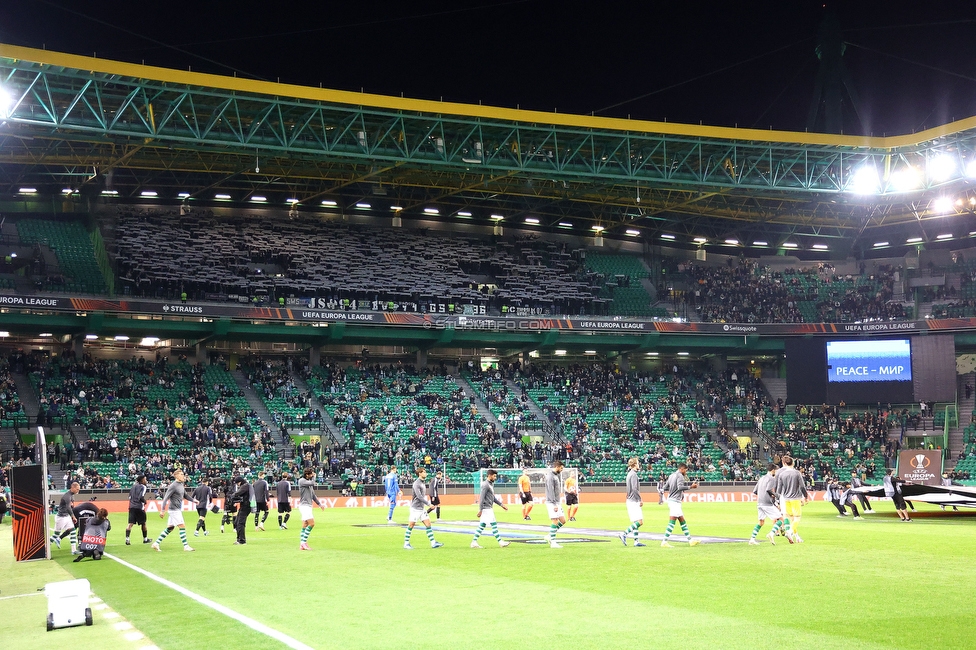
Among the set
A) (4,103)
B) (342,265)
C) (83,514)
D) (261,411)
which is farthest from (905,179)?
(83,514)

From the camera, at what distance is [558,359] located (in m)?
68.8

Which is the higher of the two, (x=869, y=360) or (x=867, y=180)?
(x=867, y=180)

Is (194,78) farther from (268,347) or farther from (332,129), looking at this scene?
(268,347)

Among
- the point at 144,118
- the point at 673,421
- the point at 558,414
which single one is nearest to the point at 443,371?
the point at 558,414

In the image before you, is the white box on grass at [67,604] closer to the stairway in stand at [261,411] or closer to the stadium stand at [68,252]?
the stairway in stand at [261,411]

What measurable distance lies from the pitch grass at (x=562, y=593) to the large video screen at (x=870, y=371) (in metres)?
33.7

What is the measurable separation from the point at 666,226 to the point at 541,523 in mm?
41488

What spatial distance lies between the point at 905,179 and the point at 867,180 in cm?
215

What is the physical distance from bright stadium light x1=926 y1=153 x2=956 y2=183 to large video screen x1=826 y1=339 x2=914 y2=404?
33.7 feet

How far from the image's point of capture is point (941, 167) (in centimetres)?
5116

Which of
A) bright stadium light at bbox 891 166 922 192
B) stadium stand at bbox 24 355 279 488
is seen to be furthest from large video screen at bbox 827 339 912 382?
stadium stand at bbox 24 355 279 488

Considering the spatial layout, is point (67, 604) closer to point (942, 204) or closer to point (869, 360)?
point (869, 360)

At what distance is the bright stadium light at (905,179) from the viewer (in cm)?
5238

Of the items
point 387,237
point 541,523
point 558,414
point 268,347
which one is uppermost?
point 387,237
